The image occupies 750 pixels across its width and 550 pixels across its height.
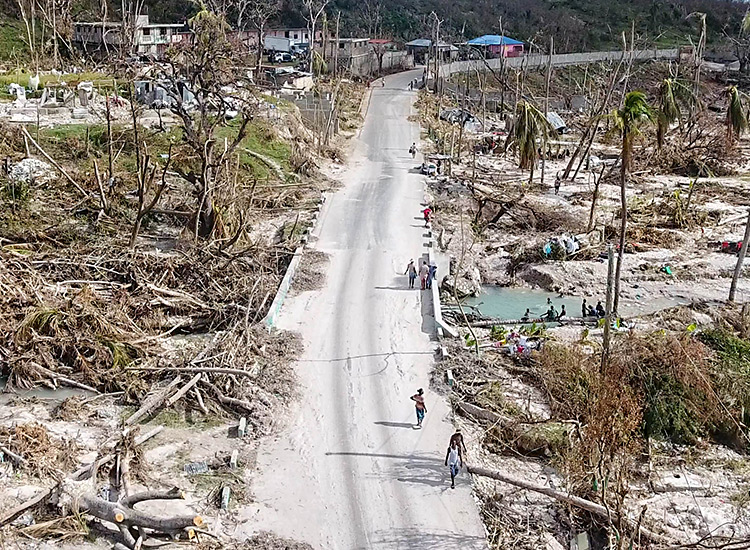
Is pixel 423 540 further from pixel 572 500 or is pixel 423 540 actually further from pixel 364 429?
pixel 364 429

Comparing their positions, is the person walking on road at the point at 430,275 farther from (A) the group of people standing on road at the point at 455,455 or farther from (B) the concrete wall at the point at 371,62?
(B) the concrete wall at the point at 371,62

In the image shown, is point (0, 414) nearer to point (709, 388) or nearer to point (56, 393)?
point (56, 393)

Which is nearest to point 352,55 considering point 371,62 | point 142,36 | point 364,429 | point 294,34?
point 371,62

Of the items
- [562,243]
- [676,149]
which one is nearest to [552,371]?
[562,243]

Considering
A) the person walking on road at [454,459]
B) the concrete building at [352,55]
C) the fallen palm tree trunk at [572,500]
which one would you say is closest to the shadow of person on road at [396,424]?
the person walking on road at [454,459]

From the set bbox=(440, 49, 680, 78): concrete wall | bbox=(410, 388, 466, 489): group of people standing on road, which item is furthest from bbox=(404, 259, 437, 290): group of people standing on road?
bbox=(440, 49, 680, 78): concrete wall

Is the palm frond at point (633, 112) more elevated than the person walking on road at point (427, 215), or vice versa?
the palm frond at point (633, 112)

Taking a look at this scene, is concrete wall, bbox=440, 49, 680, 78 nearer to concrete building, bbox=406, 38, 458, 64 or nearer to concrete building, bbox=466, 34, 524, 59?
concrete building, bbox=466, 34, 524, 59
